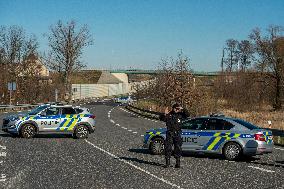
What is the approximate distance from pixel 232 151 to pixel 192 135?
4.60 feet

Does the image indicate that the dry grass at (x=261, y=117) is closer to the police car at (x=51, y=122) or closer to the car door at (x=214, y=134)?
the police car at (x=51, y=122)

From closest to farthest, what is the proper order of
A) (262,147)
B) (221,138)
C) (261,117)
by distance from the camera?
(262,147) < (221,138) < (261,117)

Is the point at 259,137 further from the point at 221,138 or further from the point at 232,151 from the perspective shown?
the point at 221,138

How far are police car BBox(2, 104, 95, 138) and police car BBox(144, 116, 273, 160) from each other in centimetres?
724

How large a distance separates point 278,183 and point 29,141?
13084 mm

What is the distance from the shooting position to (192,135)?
51.9 feet

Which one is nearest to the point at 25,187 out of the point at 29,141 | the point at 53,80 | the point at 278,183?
the point at 278,183

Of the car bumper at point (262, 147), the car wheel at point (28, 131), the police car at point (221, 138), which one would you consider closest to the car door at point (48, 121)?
the car wheel at point (28, 131)

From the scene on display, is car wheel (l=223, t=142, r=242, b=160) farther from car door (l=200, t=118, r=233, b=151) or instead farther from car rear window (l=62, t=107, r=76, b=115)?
car rear window (l=62, t=107, r=76, b=115)

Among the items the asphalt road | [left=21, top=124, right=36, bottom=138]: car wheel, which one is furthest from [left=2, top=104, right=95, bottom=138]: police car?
the asphalt road

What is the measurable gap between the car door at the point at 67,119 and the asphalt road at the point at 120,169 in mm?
3524

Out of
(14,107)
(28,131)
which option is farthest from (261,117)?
(14,107)

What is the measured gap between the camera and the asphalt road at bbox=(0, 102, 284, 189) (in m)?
10.9

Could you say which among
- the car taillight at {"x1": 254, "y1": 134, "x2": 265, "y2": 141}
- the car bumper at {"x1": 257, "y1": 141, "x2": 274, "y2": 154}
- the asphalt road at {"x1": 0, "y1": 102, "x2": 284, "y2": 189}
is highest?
the car taillight at {"x1": 254, "y1": 134, "x2": 265, "y2": 141}
